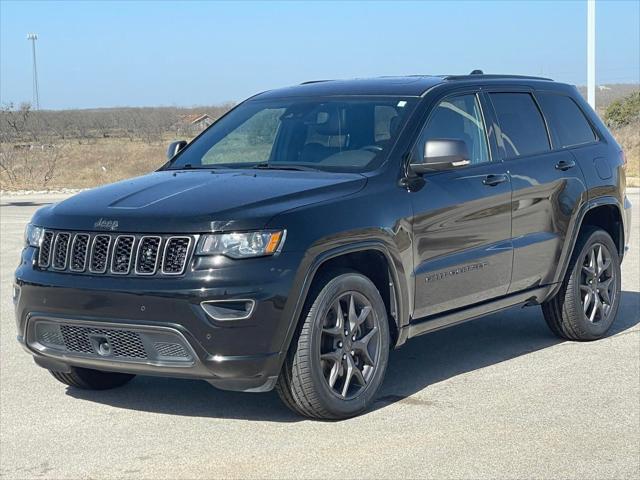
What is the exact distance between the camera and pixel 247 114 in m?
7.79

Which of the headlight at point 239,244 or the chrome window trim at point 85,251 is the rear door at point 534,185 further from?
the chrome window trim at point 85,251

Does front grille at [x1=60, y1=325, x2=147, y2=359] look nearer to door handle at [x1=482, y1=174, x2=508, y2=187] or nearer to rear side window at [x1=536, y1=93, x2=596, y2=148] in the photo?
door handle at [x1=482, y1=174, x2=508, y2=187]

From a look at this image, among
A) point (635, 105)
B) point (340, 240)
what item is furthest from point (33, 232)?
point (635, 105)

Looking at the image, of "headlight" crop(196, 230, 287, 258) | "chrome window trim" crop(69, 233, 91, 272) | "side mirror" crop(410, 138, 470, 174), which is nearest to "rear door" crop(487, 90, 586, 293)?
"side mirror" crop(410, 138, 470, 174)

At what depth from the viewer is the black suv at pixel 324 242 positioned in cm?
570

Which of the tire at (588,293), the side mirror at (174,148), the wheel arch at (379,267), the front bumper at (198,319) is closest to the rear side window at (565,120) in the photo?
the tire at (588,293)

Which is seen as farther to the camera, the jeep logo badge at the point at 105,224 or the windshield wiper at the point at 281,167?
the windshield wiper at the point at 281,167

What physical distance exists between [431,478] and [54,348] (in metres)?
2.26

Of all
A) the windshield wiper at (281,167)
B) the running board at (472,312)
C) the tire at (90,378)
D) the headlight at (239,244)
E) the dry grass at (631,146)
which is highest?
the windshield wiper at (281,167)

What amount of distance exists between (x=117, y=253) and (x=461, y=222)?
86.7 inches

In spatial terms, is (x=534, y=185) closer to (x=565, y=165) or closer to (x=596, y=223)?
(x=565, y=165)

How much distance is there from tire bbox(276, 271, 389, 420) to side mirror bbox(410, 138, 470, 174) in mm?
830

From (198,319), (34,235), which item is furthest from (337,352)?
(34,235)

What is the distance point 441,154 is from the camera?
21.6ft
